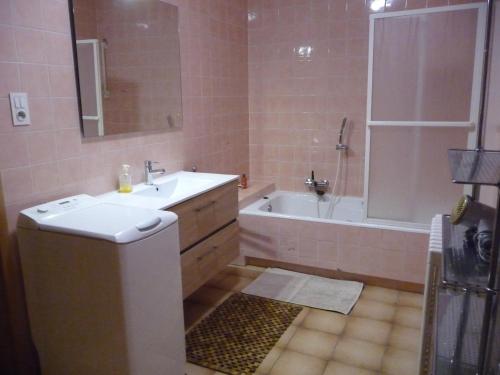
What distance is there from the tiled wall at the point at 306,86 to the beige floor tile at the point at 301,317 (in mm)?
1475

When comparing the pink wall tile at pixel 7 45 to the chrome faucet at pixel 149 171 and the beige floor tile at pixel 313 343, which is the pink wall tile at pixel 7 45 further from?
the beige floor tile at pixel 313 343

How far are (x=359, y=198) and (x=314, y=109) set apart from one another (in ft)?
3.02

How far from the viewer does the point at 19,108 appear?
5.90 ft

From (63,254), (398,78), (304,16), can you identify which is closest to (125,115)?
(63,254)

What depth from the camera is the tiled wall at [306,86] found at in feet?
11.7

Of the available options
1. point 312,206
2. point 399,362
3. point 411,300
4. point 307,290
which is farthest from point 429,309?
point 312,206

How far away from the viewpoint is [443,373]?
101 cm

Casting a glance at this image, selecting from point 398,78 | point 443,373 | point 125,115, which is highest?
point 398,78

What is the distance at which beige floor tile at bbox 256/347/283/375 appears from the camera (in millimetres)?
2070

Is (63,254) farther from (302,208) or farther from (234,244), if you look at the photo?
(302,208)

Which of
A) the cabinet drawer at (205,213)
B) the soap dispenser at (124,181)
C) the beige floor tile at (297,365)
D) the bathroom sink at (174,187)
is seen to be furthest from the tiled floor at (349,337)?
the soap dispenser at (124,181)

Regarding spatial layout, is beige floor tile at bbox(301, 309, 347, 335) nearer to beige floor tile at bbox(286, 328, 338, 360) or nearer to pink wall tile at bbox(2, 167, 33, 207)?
beige floor tile at bbox(286, 328, 338, 360)

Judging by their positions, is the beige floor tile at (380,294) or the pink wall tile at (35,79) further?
the beige floor tile at (380,294)

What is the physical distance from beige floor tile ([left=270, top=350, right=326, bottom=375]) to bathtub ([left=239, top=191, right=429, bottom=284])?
0.99 metres
